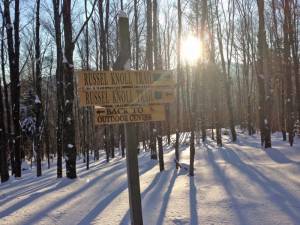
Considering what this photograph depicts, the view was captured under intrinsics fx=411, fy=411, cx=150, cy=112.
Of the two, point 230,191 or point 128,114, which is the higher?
point 128,114

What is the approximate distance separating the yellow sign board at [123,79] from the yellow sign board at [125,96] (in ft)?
0.20

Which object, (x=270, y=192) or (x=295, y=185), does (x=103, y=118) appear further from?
(x=295, y=185)

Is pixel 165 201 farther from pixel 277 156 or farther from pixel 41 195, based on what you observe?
pixel 277 156

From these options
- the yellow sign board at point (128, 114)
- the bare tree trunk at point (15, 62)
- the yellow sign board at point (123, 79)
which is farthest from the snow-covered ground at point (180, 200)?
the bare tree trunk at point (15, 62)

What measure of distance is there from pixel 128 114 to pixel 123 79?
14.9 inches

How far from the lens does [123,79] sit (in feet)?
14.4

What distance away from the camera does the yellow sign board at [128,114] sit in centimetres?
431

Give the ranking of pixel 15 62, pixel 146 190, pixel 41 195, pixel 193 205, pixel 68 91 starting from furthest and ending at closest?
pixel 15 62 < pixel 68 91 < pixel 41 195 < pixel 146 190 < pixel 193 205

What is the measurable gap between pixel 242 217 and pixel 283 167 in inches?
204

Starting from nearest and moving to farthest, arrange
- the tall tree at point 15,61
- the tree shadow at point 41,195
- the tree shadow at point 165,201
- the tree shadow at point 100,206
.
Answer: the tree shadow at point 165,201, the tree shadow at point 100,206, the tree shadow at point 41,195, the tall tree at point 15,61

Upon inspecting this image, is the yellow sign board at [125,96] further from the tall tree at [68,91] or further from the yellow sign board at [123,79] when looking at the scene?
the tall tree at [68,91]

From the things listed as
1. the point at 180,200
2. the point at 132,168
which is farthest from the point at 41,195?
the point at 132,168

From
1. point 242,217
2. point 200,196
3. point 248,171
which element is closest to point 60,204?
point 200,196

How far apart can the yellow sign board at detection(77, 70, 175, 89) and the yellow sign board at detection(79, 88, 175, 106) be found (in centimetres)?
6
